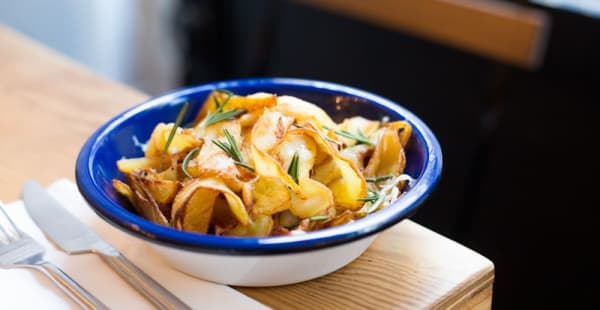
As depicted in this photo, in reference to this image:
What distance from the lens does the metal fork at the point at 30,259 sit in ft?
1.97

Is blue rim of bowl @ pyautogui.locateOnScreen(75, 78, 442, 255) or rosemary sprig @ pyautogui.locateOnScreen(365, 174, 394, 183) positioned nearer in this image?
blue rim of bowl @ pyautogui.locateOnScreen(75, 78, 442, 255)

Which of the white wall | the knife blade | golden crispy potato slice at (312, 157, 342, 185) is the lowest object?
the white wall

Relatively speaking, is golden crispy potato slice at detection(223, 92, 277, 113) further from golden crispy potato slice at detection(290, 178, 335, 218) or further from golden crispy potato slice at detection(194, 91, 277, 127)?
golden crispy potato slice at detection(290, 178, 335, 218)

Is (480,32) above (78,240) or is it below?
above

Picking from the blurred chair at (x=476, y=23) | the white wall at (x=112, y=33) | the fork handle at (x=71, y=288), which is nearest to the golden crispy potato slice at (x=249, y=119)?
the fork handle at (x=71, y=288)

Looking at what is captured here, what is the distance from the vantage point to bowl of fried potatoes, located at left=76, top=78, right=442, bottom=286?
556mm

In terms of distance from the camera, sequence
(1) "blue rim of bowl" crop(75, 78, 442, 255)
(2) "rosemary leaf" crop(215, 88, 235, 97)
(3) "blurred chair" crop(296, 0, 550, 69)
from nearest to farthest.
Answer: (1) "blue rim of bowl" crop(75, 78, 442, 255), (2) "rosemary leaf" crop(215, 88, 235, 97), (3) "blurred chair" crop(296, 0, 550, 69)

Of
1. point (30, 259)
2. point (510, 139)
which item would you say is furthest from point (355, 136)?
point (510, 139)

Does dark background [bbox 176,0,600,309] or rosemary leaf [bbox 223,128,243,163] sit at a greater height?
rosemary leaf [bbox 223,128,243,163]

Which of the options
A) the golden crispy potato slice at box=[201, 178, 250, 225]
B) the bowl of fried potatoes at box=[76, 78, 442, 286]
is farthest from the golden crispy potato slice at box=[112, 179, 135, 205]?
the golden crispy potato slice at box=[201, 178, 250, 225]

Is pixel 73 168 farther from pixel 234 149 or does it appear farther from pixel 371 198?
pixel 371 198

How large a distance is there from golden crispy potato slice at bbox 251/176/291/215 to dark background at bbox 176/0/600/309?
1091mm

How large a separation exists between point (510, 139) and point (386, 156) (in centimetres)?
101

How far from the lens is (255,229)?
0.58 meters
